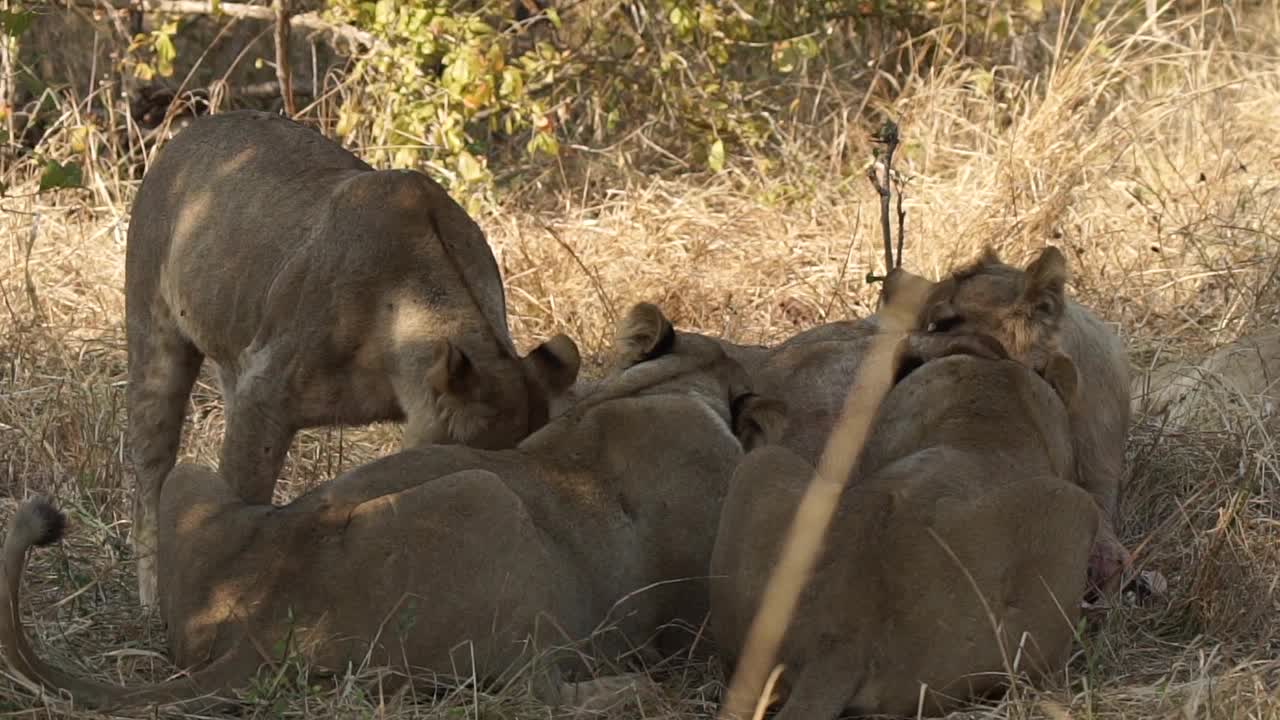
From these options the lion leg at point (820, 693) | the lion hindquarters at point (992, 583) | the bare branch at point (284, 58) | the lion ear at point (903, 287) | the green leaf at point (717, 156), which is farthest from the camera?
the bare branch at point (284, 58)

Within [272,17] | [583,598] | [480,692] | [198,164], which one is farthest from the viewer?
[272,17]

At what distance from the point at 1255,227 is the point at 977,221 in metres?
1.16

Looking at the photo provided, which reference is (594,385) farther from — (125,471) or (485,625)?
(125,471)

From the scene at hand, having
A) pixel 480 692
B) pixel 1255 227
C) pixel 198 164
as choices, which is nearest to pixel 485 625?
pixel 480 692

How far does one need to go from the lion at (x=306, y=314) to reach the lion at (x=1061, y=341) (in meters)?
1.01

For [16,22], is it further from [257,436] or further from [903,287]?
[903,287]

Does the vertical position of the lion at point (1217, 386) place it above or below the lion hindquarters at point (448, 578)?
below

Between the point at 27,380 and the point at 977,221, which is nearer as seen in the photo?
the point at 27,380

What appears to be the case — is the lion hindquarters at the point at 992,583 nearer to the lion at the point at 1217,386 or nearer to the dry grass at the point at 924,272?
the dry grass at the point at 924,272

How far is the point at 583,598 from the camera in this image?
4109mm

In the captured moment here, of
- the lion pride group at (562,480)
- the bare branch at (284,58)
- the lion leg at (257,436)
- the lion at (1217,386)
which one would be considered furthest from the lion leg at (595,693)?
the bare branch at (284,58)

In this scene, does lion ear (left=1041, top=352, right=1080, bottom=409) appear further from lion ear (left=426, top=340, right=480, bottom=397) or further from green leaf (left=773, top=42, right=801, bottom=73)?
green leaf (left=773, top=42, right=801, bottom=73)

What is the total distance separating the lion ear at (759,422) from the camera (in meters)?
4.44

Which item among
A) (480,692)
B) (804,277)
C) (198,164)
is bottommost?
(804,277)
